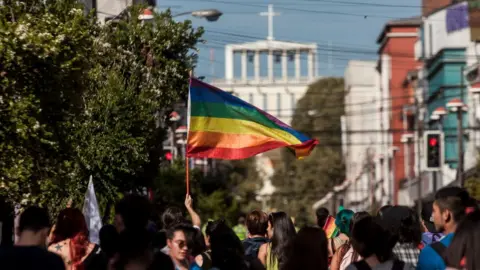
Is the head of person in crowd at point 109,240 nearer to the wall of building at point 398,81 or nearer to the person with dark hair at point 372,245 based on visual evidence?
the person with dark hair at point 372,245

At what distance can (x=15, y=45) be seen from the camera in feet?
53.4

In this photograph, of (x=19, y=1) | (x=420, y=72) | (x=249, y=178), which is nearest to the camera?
(x=19, y=1)

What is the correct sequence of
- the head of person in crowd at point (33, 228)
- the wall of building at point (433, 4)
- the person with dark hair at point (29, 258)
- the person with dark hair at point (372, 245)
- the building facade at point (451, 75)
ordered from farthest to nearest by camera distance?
the wall of building at point (433, 4) → the building facade at point (451, 75) → the person with dark hair at point (372, 245) → the head of person in crowd at point (33, 228) → the person with dark hair at point (29, 258)

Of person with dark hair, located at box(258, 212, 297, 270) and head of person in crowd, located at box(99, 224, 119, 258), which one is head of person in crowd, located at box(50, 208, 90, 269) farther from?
person with dark hair, located at box(258, 212, 297, 270)

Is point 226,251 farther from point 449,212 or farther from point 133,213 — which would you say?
point 449,212

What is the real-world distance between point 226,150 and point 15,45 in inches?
153

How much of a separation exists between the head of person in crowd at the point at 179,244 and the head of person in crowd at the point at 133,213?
0.73 meters

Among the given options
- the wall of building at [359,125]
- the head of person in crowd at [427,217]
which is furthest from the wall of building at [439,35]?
the head of person in crowd at [427,217]

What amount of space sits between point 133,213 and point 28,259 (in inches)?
44.0

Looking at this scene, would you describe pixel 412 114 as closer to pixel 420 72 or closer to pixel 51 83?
pixel 420 72

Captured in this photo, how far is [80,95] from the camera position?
18891 mm

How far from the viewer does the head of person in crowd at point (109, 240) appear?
10.6 m

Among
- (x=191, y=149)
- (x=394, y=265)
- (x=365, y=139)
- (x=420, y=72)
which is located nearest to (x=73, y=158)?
(x=191, y=149)

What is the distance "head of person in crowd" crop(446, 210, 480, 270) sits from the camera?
10.5m
